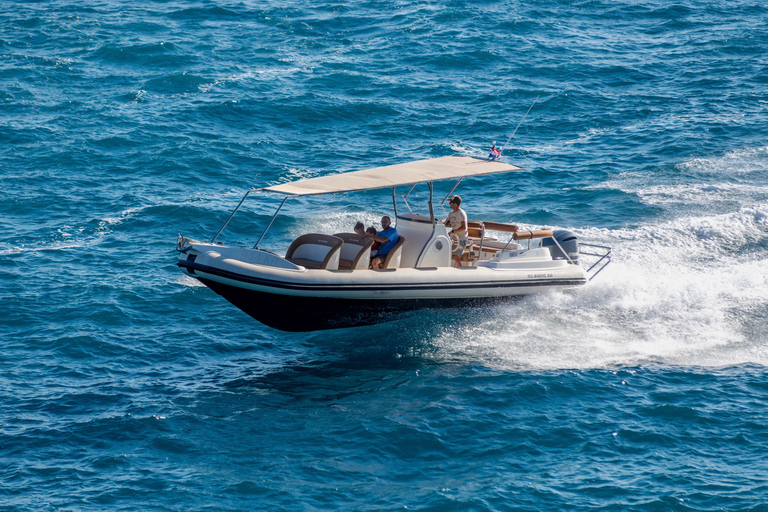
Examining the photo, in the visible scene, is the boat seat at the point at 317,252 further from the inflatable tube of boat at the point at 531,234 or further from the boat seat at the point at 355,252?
the inflatable tube of boat at the point at 531,234

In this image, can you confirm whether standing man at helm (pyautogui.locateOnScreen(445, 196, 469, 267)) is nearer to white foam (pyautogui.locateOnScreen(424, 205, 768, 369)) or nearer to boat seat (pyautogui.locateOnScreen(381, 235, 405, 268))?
white foam (pyautogui.locateOnScreen(424, 205, 768, 369))

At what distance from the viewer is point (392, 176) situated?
12305 mm

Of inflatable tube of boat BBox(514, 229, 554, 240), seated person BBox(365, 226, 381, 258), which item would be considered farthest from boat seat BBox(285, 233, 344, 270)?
inflatable tube of boat BBox(514, 229, 554, 240)

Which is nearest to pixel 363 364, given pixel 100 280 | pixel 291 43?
pixel 100 280

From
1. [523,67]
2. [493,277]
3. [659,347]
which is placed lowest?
[659,347]

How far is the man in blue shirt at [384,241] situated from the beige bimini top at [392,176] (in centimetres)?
79

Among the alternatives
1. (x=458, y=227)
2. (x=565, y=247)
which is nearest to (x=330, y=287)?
(x=458, y=227)

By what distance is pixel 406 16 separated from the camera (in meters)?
31.9

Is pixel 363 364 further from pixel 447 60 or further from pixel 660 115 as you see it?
pixel 447 60

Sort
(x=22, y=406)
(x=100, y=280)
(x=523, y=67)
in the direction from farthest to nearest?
(x=523, y=67) → (x=100, y=280) → (x=22, y=406)

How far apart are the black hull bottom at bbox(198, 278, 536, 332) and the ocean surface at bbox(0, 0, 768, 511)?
0.70 metres

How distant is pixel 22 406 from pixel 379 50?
819 inches

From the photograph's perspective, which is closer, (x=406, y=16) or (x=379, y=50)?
(x=379, y=50)

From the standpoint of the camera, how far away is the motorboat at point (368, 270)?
11.4 m
